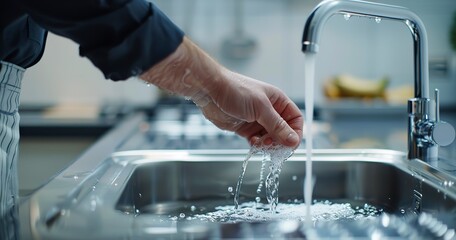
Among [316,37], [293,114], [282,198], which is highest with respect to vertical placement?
[316,37]

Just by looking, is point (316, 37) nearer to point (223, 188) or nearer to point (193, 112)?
point (223, 188)

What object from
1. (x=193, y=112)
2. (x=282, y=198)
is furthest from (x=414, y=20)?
(x=193, y=112)

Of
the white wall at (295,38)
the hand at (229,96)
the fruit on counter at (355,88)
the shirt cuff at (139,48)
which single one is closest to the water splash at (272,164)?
the hand at (229,96)

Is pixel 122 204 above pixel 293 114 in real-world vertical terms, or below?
below

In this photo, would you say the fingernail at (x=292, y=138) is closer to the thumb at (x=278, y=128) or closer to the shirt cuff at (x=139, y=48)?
the thumb at (x=278, y=128)

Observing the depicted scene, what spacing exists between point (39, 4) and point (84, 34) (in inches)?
2.1

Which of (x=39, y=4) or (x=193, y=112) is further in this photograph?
(x=193, y=112)

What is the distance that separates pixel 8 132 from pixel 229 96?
0.29 m

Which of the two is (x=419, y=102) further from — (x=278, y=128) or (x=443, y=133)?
(x=278, y=128)

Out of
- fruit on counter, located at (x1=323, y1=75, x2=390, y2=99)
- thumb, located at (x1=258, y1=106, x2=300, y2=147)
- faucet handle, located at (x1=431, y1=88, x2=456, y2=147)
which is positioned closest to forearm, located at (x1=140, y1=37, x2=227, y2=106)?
thumb, located at (x1=258, y1=106, x2=300, y2=147)

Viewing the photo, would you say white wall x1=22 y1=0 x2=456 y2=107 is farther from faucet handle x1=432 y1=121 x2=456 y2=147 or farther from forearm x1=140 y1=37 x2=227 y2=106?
forearm x1=140 y1=37 x2=227 y2=106

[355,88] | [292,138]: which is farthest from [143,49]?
[355,88]

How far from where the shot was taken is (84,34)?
635mm

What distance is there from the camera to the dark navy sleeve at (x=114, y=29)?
0.61 m
